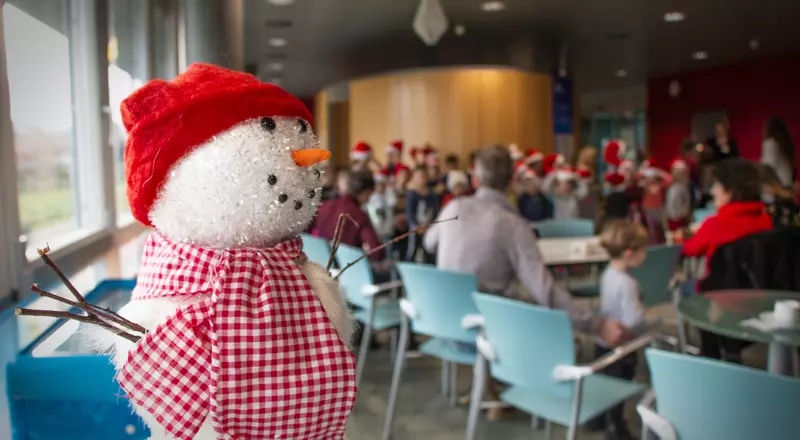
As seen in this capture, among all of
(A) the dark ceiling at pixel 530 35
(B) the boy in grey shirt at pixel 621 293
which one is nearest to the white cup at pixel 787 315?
(B) the boy in grey shirt at pixel 621 293

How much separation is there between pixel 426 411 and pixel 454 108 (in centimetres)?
667

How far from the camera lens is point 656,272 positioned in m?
3.00

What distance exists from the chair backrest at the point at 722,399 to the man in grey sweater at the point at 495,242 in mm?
1031

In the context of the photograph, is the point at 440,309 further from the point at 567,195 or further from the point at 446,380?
the point at 567,195

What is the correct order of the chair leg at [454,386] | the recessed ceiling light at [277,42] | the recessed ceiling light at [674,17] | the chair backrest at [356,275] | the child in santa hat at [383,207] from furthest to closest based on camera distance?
1. the recessed ceiling light at [277,42]
2. the recessed ceiling light at [674,17]
3. the child in santa hat at [383,207]
4. the chair leg at [454,386]
5. the chair backrest at [356,275]

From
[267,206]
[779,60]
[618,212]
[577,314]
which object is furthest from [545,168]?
[267,206]

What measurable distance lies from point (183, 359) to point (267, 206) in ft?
0.69

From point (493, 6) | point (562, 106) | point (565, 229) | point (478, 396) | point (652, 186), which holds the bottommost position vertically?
point (478, 396)

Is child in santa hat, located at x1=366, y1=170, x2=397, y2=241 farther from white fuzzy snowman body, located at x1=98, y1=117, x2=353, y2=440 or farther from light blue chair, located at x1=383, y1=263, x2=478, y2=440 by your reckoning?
white fuzzy snowman body, located at x1=98, y1=117, x2=353, y2=440

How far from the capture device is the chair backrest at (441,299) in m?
2.40

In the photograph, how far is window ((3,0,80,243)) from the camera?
54.5 inches

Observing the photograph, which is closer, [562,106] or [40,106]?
[40,106]

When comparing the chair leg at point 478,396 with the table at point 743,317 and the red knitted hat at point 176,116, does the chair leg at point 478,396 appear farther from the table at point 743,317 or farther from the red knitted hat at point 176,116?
the red knitted hat at point 176,116

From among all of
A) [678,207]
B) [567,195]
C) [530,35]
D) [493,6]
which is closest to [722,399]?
[567,195]
